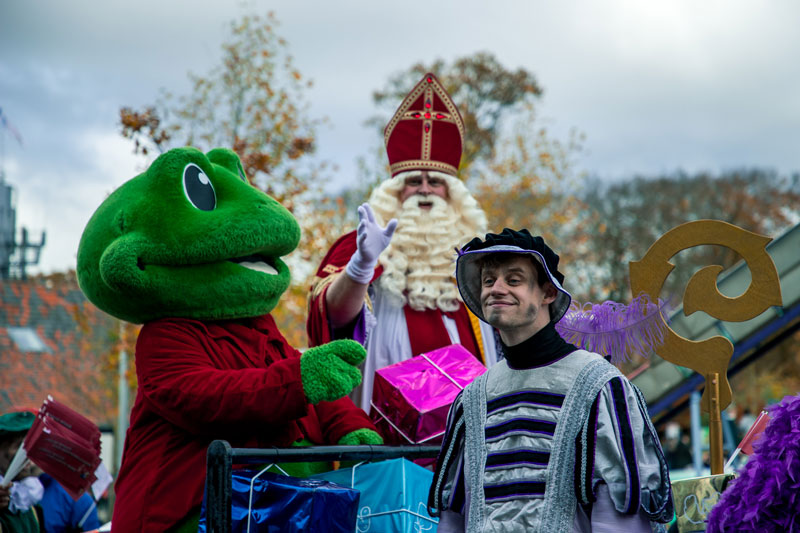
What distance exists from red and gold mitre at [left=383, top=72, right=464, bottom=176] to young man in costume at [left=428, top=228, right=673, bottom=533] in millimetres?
2161

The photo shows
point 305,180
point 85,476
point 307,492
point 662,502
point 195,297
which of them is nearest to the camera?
point 662,502

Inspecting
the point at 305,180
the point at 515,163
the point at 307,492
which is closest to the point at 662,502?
the point at 307,492

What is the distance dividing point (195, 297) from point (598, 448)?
1.74 metres

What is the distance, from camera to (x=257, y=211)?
3.76 metres

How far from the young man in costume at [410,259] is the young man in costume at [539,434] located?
1305 mm

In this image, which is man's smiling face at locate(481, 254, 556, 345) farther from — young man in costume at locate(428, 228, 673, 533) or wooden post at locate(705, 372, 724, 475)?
wooden post at locate(705, 372, 724, 475)

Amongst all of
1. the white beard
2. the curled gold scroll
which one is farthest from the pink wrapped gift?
the curled gold scroll

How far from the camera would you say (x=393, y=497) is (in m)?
3.29

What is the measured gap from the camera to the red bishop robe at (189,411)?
10.7 ft

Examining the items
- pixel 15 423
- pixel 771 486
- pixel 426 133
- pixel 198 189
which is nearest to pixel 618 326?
pixel 771 486

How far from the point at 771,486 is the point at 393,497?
1.39 meters

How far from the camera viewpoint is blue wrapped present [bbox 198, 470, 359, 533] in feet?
9.62

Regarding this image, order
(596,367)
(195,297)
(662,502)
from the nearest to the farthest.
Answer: (662,502) < (596,367) < (195,297)

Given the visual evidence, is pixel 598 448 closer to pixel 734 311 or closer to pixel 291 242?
pixel 734 311
